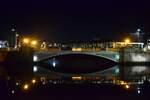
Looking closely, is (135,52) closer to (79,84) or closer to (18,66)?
(18,66)

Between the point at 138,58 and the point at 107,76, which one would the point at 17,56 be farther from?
the point at 107,76

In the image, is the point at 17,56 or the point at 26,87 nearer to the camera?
the point at 26,87

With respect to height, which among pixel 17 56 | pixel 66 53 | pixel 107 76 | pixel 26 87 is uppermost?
pixel 66 53

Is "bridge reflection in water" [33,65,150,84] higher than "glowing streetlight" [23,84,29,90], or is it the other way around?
"glowing streetlight" [23,84,29,90]

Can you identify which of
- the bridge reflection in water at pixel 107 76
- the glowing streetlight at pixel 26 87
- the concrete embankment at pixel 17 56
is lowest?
the bridge reflection in water at pixel 107 76

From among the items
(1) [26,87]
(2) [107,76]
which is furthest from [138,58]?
(1) [26,87]

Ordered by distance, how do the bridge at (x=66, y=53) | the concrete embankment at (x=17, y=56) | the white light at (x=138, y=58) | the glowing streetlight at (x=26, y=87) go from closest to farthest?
the glowing streetlight at (x=26, y=87) < the concrete embankment at (x=17, y=56) < the bridge at (x=66, y=53) < the white light at (x=138, y=58)

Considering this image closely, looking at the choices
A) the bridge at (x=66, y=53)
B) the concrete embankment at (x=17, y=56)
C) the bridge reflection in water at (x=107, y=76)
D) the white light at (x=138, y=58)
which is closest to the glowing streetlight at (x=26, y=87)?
the bridge reflection in water at (x=107, y=76)

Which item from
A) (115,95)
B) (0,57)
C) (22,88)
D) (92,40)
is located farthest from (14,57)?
(115,95)

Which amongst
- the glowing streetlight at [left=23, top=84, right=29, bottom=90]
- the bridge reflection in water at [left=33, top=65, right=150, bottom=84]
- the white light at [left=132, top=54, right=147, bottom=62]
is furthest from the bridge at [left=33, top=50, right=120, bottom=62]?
the glowing streetlight at [left=23, top=84, right=29, bottom=90]

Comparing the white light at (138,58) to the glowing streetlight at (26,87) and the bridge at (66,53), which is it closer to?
the bridge at (66,53)

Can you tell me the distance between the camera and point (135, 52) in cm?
5538

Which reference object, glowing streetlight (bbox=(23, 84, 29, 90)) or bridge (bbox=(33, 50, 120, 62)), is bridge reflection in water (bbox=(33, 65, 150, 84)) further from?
bridge (bbox=(33, 50, 120, 62))

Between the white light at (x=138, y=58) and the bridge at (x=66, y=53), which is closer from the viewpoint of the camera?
the bridge at (x=66, y=53)
